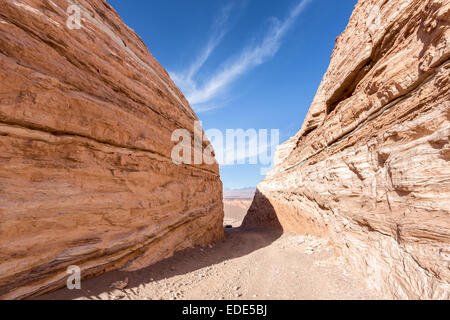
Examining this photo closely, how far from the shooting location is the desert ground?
4277 millimetres

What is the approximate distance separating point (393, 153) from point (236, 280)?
6.10 m

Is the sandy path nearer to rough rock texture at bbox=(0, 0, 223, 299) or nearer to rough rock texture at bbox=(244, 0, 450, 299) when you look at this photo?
rough rock texture at bbox=(0, 0, 223, 299)

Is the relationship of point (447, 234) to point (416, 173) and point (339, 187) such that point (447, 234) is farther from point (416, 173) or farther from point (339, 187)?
point (339, 187)

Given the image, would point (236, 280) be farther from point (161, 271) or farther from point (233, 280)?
point (161, 271)

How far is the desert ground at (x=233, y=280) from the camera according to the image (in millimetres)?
4277

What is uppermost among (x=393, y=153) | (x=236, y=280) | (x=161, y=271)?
(x=393, y=153)

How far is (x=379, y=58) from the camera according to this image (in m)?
6.45

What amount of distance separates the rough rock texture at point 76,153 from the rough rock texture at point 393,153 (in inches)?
283

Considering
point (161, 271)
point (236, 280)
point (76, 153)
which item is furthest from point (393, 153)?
point (76, 153)

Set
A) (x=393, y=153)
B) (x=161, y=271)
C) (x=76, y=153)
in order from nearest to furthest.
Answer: (x=76, y=153)
(x=393, y=153)
(x=161, y=271)

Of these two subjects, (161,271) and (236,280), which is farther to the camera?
(161,271)

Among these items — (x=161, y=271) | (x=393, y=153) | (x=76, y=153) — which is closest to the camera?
(x=76, y=153)

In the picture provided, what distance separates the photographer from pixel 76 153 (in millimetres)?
4641

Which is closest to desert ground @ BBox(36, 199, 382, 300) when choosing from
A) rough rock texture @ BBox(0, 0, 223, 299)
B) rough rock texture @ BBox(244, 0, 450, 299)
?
rough rock texture @ BBox(0, 0, 223, 299)
